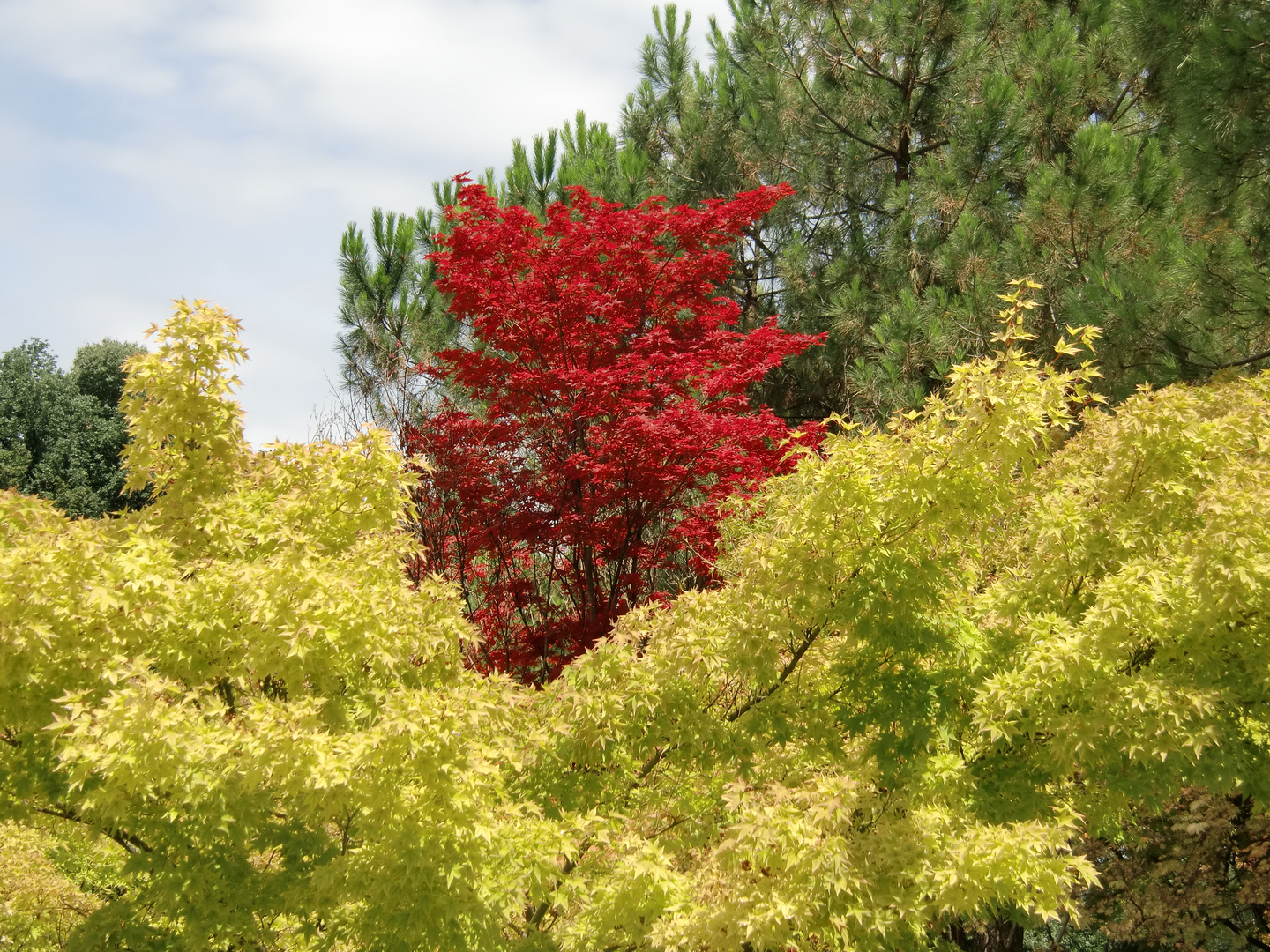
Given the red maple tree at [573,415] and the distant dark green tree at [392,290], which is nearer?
the red maple tree at [573,415]

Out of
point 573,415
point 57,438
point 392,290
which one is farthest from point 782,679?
point 57,438

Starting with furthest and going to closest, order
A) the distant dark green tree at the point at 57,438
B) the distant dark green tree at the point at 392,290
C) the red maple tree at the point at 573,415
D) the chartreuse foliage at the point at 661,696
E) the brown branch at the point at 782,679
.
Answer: the distant dark green tree at the point at 57,438, the distant dark green tree at the point at 392,290, the red maple tree at the point at 573,415, the brown branch at the point at 782,679, the chartreuse foliage at the point at 661,696

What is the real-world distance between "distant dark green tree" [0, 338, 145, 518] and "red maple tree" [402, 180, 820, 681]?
622 inches

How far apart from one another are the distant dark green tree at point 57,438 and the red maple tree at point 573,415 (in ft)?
51.9

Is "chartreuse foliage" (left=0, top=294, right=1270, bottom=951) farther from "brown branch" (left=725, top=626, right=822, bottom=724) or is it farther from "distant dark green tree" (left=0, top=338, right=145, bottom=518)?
"distant dark green tree" (left=0, top=338, right=145, bottom=518)

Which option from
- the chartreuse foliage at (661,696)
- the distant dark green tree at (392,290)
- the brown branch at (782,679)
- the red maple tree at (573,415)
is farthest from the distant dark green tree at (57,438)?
the brown branch at (782,679)

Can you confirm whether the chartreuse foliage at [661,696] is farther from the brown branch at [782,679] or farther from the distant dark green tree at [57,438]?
the distant dark green tree at [57,438]

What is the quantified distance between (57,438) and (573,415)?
20201 mm

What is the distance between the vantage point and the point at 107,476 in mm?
23688

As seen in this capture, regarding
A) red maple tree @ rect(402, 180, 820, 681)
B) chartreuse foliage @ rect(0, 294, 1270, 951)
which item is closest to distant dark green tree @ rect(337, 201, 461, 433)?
red maple tree @ rect(402, 180, 820, 681)

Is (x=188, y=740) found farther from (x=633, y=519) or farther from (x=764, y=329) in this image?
(x=764, y=329)

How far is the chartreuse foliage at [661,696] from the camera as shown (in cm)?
414

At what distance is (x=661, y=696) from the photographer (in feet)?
16.5

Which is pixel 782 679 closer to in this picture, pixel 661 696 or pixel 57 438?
pixel 661 696
